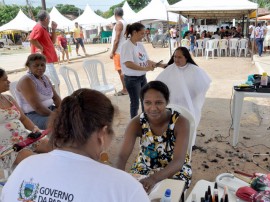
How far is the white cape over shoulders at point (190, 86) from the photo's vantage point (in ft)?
11.4

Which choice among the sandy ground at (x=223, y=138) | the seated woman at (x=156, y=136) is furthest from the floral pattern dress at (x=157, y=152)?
the sandy ground at (x=223, y=138)

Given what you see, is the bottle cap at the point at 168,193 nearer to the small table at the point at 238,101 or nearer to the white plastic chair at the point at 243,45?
the small table at the point at 238,101

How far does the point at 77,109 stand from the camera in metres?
1.03

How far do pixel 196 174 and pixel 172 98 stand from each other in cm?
100

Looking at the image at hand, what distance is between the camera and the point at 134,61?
13.0 feet

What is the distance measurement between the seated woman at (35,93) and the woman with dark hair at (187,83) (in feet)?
5.14

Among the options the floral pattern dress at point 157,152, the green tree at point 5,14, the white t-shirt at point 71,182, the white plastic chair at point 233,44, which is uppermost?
the green tree at point 5,14

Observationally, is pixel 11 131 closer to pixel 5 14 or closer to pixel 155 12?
pixel 155 12

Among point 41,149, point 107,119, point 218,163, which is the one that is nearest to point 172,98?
point 218,163

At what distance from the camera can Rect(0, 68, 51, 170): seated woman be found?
2461 millimetres

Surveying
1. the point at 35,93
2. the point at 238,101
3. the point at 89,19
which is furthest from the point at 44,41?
the point at 89,19

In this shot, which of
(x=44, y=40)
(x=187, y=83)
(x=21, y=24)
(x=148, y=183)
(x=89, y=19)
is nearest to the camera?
(x=148, y=183)

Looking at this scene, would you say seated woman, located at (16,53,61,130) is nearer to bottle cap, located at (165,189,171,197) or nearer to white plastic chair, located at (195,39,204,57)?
bottle cap, located at (165,189,171,197)

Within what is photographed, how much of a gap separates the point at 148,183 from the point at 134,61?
254cm
